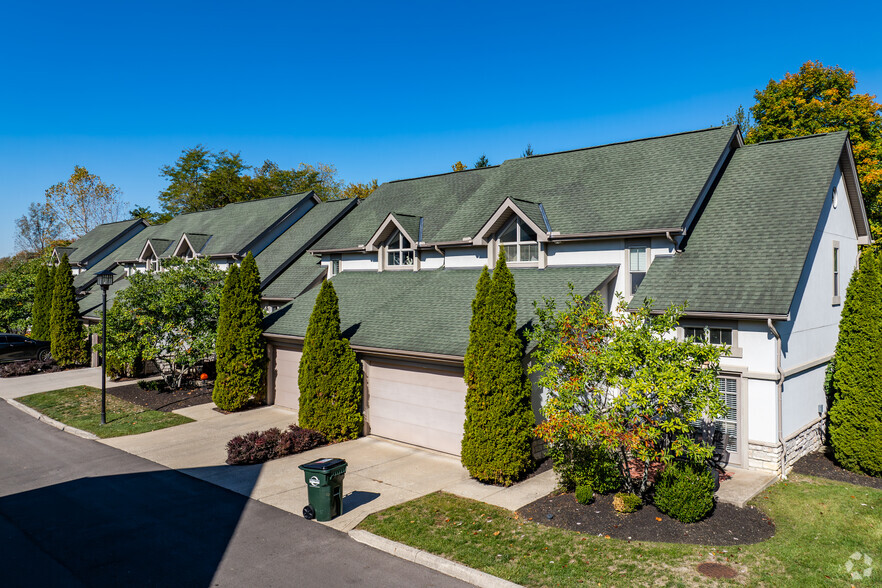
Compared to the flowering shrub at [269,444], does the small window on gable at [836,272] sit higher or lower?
higher

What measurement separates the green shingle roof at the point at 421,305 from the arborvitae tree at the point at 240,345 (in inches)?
35.3

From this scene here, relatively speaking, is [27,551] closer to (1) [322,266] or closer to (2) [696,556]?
(2) [696,556]

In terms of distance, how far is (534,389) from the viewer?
14.4 meters

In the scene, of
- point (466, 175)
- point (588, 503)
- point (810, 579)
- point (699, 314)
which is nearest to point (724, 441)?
point (699, 314)

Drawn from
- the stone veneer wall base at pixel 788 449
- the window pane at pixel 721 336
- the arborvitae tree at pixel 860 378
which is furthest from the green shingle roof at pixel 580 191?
the stone veneer wall base at pixel 788 449

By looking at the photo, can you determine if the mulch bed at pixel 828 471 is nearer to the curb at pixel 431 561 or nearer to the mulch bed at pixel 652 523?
the mulch bed at pixel 652 523

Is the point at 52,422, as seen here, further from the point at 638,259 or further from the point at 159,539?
the point at 638,259

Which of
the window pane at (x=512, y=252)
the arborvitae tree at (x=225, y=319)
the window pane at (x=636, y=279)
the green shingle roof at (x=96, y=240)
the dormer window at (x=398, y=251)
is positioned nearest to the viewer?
the window pane at (x=636, y=279)

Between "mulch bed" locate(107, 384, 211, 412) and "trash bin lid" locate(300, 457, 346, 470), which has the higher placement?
"trash bin lid" locate(300, 457, 346, 470)

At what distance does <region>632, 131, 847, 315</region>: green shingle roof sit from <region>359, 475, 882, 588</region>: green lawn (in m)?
4.37

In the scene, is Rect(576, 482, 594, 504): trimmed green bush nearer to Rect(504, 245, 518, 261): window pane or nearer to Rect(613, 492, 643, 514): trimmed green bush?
Rect(613, 492, 643, 514): trimmed green bush

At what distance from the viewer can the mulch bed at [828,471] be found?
13.2m

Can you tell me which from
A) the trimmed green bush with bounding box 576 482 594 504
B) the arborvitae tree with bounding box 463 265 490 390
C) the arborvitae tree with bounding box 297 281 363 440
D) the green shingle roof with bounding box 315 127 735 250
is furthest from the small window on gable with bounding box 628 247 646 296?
the arborvitae tree with bounding box 297 281 363 440

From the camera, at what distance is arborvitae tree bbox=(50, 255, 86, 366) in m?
30.9
